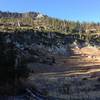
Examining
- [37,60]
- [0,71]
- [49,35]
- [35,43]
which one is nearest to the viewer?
[0,71]

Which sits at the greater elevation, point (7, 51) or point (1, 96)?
point (7, 51)

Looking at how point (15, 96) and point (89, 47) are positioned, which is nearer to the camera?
point (15, 96)

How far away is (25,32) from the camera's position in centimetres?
16638

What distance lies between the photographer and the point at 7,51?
41219mm

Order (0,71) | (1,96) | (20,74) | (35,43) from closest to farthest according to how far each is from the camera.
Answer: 1. (1,96)
2. (0,71)
3. (20,74)
4. (35,43)

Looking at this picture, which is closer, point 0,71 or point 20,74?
point 0,71

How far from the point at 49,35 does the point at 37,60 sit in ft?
242

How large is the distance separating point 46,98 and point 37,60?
250 feet

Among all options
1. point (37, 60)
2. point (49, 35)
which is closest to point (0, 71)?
point (37, 60)

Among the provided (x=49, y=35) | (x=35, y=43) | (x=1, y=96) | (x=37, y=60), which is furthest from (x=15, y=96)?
(x=49, y=35)

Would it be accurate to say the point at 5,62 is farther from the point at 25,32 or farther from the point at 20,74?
the point at 25,32

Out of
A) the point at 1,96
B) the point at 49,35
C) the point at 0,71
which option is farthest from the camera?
the point at 49,35

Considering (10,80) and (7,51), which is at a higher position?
(7,51)

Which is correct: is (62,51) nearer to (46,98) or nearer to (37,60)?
(37,60)
